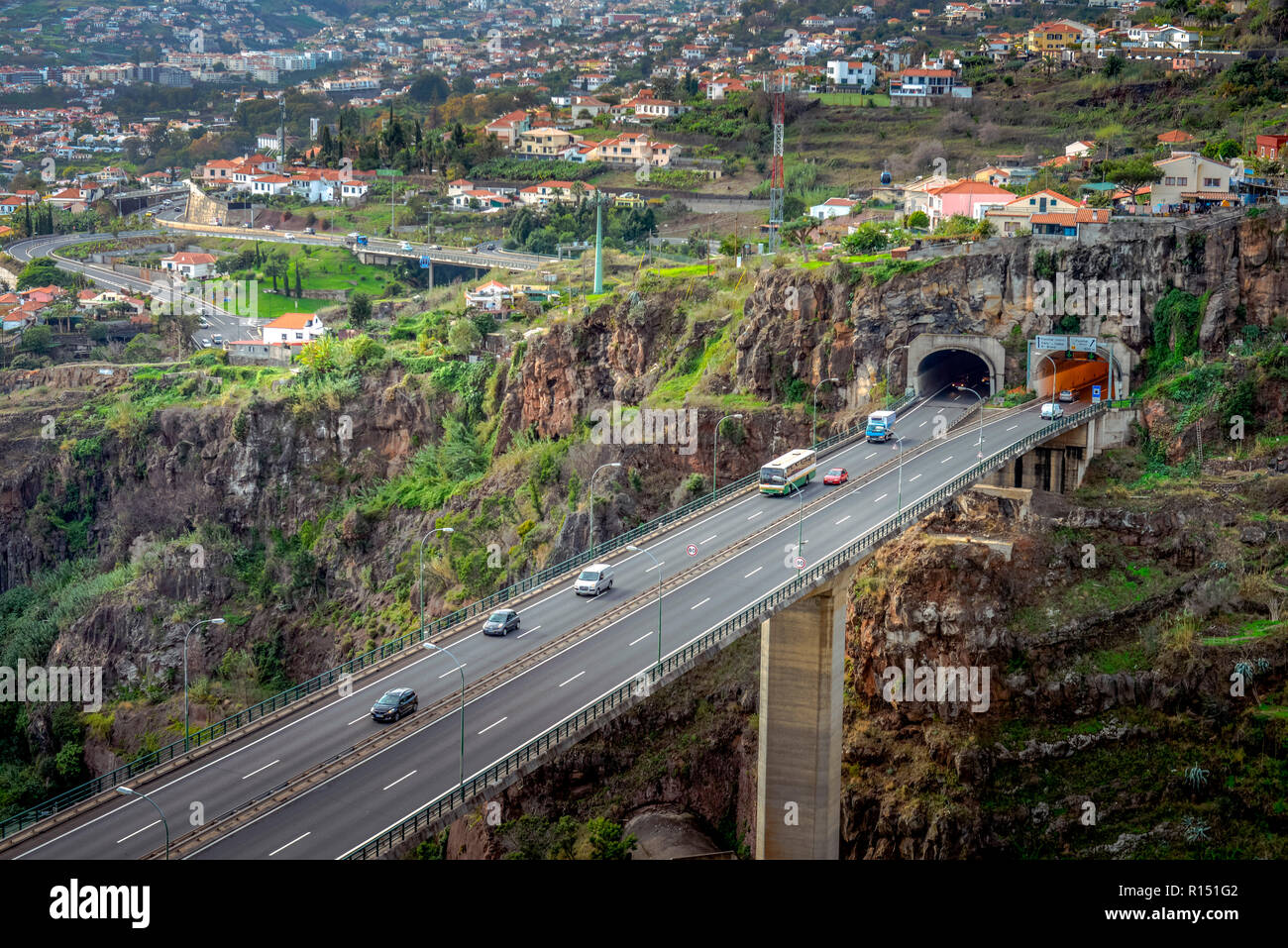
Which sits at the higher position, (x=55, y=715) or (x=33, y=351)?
(x=33, y=351)

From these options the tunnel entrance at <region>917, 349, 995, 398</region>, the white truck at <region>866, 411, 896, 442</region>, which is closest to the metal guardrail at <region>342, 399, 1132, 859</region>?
the white truck at <region>866, 411, 896, 442</region>

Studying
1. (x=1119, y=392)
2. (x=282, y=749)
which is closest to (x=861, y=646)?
(x=1119, y=392)

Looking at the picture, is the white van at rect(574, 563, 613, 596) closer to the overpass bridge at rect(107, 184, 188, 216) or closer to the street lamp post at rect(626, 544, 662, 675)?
the street lamp post at rect(626, 544, 662, 675)

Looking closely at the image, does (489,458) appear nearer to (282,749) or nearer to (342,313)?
(342,313)

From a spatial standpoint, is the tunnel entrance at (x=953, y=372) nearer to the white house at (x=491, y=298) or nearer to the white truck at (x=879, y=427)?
the white truck at (x=879, y=427)

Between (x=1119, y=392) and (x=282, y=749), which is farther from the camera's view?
(x=1119, y=392)
